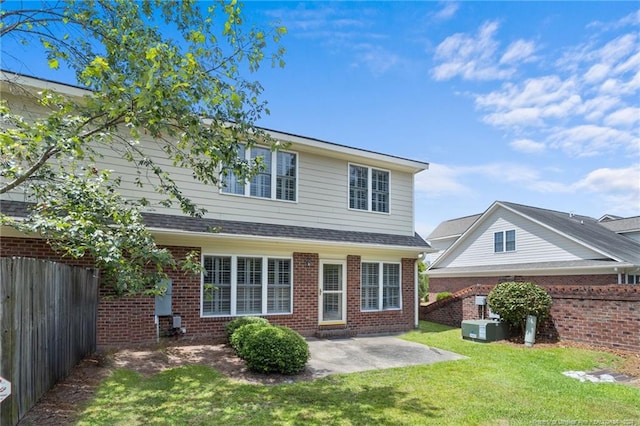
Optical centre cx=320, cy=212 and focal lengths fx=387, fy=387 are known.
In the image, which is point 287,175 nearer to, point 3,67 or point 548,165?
point 3,67

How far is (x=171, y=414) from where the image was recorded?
5.10m

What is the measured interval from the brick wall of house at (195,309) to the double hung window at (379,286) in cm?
22

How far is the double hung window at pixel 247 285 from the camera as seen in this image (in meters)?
10.2

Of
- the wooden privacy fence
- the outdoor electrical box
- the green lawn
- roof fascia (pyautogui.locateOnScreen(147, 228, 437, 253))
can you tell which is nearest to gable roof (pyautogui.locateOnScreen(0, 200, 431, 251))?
roof fascia (pyautogui.locateOnScreen(147, 228, 437, 253))

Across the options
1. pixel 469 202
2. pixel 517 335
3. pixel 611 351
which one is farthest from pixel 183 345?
pixel 469 202

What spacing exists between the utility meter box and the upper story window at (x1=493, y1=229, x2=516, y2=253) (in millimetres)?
9724

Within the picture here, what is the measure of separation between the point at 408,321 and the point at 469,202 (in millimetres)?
20944

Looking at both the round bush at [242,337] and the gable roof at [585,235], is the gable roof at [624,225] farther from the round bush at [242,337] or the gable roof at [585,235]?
the round bush at [242,337]

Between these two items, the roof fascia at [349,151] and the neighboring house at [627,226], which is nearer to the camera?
the roof fascia at [349,151]

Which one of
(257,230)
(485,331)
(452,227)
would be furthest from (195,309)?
(452,227)

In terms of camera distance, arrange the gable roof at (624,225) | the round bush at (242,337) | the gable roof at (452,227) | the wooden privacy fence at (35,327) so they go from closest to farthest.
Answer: the wooden privacy fence at (35,327) < the round bush at (242,337) < the gable roof at (624,225) < the gable roof at (452,227)

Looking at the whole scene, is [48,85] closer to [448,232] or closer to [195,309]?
[195,309]

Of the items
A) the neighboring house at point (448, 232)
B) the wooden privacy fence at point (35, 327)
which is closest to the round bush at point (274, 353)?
the wooden privacy fence at point (35, 327)

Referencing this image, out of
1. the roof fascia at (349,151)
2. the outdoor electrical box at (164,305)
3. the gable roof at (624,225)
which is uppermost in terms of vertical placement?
the roof fascia at (349,151)
